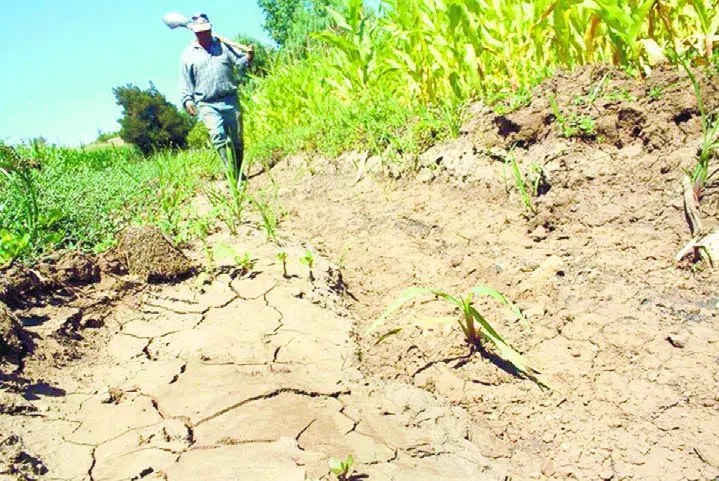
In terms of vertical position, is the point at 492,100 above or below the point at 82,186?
below

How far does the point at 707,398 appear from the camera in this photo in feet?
4.95

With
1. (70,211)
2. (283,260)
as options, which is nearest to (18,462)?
(283,260)

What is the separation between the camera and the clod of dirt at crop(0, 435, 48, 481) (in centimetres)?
131

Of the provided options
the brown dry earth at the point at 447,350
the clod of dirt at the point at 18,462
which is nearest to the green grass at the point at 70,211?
the brown dry earth at the point at 447,350

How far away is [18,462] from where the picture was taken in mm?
1354

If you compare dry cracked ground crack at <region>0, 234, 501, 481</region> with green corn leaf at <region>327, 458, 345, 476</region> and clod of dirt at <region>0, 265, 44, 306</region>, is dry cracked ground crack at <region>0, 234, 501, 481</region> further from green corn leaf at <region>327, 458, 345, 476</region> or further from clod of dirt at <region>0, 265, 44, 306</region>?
clod of dirt at <region>0, 265, 44, 306</region>

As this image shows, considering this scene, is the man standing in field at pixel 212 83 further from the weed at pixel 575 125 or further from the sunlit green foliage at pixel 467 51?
the weed at pixel 575 125

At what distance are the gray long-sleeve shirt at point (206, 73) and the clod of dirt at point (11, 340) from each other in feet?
13.7

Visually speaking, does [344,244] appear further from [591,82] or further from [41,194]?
[41,194]

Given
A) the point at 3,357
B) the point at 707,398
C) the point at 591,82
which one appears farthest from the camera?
the point at 591,82

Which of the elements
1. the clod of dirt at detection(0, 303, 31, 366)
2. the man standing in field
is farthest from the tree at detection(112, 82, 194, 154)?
the clod of dirt at detection(0, 303, 31, 366)

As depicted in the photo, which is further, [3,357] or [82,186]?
[82,186]

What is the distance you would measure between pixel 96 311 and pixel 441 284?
1553mm

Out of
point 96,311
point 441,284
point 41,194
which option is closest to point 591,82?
point 441,284
